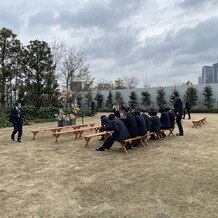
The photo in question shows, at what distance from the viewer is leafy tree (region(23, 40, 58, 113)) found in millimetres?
24594

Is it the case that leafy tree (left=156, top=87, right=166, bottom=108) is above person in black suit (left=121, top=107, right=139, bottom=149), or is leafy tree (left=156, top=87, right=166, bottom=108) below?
above

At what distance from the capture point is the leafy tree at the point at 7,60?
23.1 m

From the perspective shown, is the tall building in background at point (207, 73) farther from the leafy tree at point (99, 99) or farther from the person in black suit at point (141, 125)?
the person in black suit at point (141, 125)

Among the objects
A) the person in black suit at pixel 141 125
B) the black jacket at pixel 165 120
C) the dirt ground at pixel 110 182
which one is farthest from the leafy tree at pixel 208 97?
the person in black suit at pixel 141 125

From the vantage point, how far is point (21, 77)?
24500 millimetres

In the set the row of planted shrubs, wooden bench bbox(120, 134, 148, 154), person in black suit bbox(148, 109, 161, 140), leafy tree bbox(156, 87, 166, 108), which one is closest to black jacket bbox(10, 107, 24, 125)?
wooden bench bbox(120, 134, 148, 154)

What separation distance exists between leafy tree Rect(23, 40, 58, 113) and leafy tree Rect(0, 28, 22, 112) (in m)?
0.82

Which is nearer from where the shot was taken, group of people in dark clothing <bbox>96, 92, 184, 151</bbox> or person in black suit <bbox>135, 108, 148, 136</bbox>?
group of people in dark clothing <bbox>96, 92, 184, 151</bbox>

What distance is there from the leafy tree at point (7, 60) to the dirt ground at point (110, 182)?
44.4 ft

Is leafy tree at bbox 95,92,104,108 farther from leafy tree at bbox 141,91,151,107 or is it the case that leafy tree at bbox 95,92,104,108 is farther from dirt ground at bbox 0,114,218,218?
dirt ground at bbox 0,114,218,218

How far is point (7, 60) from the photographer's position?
2355 cm

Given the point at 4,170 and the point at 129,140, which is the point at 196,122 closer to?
the point at 129,140

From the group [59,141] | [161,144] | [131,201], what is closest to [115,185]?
[131,201]

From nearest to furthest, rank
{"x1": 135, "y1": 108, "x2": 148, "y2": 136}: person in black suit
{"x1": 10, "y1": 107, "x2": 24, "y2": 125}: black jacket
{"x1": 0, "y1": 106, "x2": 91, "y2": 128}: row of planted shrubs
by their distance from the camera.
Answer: {"x1": 135, "y1": 108, "x2": 148, "y2": 136}: person in black suit < {"x1": 10, "y1": 107, "x2": 24, "y2": 125}: black jacket < {"x1": 0, "y1": 106, "x2": 91, "y2": 128}: row of planted shrubs
